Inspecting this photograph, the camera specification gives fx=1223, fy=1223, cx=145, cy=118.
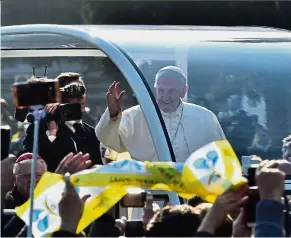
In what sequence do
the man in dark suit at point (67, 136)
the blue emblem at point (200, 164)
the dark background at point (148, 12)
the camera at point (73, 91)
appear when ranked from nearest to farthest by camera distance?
the blue emblem at point (200, 164), the man in dark suit at point (67, 136), the camera at point (73, 91), the dark background at point (148, 12)

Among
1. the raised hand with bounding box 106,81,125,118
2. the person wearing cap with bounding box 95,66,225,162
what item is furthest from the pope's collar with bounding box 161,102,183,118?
the raised hand with bounding box 106,81,125,118

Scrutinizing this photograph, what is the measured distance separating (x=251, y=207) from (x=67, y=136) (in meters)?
3.11

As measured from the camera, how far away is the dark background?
1612cm

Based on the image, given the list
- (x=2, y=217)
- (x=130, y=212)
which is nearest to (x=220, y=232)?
(x=2, y=217)

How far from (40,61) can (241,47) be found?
232 centimetres

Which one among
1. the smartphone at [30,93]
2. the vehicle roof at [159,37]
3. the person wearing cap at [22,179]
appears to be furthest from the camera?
the vehicle roof at [159,37]

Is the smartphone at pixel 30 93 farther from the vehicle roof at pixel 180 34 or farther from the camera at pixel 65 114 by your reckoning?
the vehicle roof at pixel 180 34

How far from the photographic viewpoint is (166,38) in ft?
26.8

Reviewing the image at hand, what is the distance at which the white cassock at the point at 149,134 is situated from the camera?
7.35m

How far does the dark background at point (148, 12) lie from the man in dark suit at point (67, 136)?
783 cm

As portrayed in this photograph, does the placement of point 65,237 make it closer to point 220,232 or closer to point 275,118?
point 220,232

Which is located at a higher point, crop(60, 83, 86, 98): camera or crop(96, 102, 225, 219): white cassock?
crop(60, 83, 86, 98): camera

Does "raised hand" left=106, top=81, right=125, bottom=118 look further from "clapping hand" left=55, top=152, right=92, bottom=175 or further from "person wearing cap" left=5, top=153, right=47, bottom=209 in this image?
"clapping hand" left=55, top=152, right=92, bottom=175

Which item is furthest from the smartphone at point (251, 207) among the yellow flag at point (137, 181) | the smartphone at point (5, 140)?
the smartphone at point (5, 140)
